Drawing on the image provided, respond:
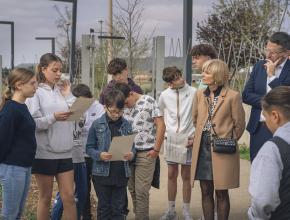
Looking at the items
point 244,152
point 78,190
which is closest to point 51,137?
point 78,190

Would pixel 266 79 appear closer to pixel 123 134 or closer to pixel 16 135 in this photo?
pixel 123 134

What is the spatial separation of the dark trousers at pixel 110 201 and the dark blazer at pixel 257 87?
1406 millimetres

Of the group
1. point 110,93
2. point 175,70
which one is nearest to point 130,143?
point 110,93

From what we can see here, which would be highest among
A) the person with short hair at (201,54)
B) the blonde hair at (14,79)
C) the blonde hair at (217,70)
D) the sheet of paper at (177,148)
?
the person with short hair at (201,54)

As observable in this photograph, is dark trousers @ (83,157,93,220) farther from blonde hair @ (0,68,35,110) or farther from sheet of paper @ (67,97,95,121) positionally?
blonde hair @ (0,68,35,110)

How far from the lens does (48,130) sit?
5.04m

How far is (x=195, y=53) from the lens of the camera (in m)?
6.11

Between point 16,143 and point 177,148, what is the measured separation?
7.18 feet

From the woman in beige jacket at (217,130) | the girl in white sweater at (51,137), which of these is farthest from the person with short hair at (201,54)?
the girl in white sweater at (51,137)

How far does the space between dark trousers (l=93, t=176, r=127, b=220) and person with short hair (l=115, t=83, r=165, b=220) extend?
0.68 meters

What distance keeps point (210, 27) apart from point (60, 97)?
47.7ft

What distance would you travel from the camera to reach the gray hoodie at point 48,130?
16.5 ft

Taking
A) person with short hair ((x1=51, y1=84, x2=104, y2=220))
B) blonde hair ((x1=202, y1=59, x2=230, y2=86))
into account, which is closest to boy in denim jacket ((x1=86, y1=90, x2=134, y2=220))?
person with short hair ((x1=51, y1=84, x2=104, y2=220))

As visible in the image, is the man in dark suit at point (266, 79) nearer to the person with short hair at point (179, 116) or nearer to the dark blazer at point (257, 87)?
the dark blazer at point (257, 87)
